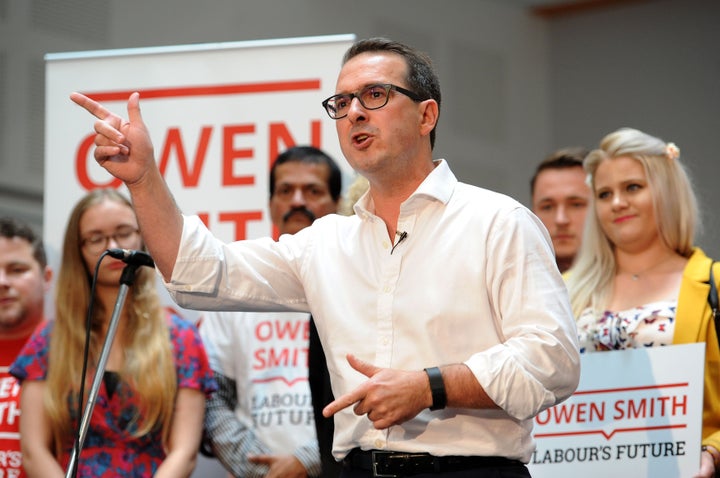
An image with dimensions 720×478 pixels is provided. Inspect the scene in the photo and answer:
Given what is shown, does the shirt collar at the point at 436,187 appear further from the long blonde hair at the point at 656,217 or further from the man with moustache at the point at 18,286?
the man with moustache at the point at 18,286

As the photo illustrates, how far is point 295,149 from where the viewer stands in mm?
4164

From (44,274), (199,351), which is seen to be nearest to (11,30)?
(44,274)

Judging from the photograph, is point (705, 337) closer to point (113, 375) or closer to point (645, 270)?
point (645, 270)

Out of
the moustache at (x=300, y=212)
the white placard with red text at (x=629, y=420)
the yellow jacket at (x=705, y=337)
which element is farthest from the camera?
the moustache at (x=300, y=212)

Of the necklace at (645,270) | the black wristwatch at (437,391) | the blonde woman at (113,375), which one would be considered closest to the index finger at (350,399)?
the black wristwatch at (437,391)

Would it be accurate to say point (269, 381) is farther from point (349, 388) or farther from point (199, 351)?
point (349, 388)

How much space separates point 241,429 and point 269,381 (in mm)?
203

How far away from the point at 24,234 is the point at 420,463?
8.47 feet

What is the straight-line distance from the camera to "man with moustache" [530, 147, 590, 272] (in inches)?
170

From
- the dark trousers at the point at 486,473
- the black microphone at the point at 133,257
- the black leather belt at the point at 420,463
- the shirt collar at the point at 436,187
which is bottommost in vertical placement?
the dark trousers at the point at 486,473

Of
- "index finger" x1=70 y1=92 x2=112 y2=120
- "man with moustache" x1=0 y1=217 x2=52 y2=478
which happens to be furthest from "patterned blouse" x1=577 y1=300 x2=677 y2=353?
"man with moustache" x1=0 y1=217 x2=52 y2=478

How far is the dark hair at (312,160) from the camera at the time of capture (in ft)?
13.5

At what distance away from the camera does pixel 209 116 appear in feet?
14.4

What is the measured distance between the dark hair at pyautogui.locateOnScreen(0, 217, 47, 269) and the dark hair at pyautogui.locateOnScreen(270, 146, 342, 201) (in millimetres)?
981
